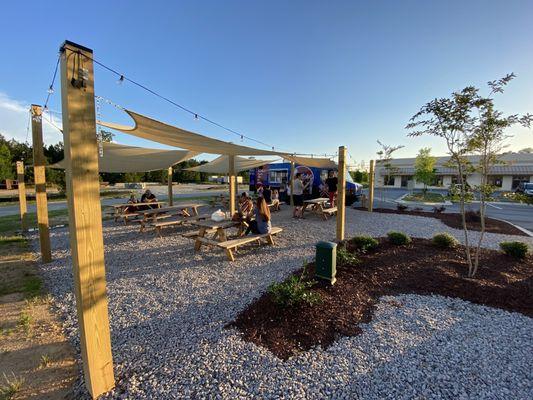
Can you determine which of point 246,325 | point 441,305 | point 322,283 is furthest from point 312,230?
point 246,325

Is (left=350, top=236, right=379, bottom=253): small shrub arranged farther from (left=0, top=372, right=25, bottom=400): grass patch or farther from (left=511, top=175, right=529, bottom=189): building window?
(left=511, top=175, right=529, bottom=189): building window

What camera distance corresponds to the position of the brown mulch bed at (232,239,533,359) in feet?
8.45

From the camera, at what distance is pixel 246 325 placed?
271cm

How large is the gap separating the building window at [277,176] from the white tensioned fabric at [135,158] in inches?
276

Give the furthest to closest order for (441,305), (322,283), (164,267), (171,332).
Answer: (164,267) → (322,283) → (441,305) → (171,332)

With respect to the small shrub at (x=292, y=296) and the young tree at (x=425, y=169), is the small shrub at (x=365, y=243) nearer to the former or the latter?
the small shrub at (x=292, y=296)

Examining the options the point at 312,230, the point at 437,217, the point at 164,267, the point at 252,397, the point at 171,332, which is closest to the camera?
the point at 252,397

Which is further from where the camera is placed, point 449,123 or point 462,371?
point 449,123

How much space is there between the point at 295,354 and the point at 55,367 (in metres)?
2.19

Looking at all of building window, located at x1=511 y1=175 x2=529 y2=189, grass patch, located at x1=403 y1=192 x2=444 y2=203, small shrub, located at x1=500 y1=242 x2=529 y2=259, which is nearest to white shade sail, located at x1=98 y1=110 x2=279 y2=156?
small shrub, located at x1=500 y1=242 x2=529 y2=259

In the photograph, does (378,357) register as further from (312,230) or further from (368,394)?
(312,230)

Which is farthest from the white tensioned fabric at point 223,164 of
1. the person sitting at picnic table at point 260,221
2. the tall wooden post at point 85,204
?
the tall wooden post at point 85,204

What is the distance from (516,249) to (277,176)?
11.8 meters

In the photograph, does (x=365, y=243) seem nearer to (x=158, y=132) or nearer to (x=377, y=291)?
(x=377, y=291)
